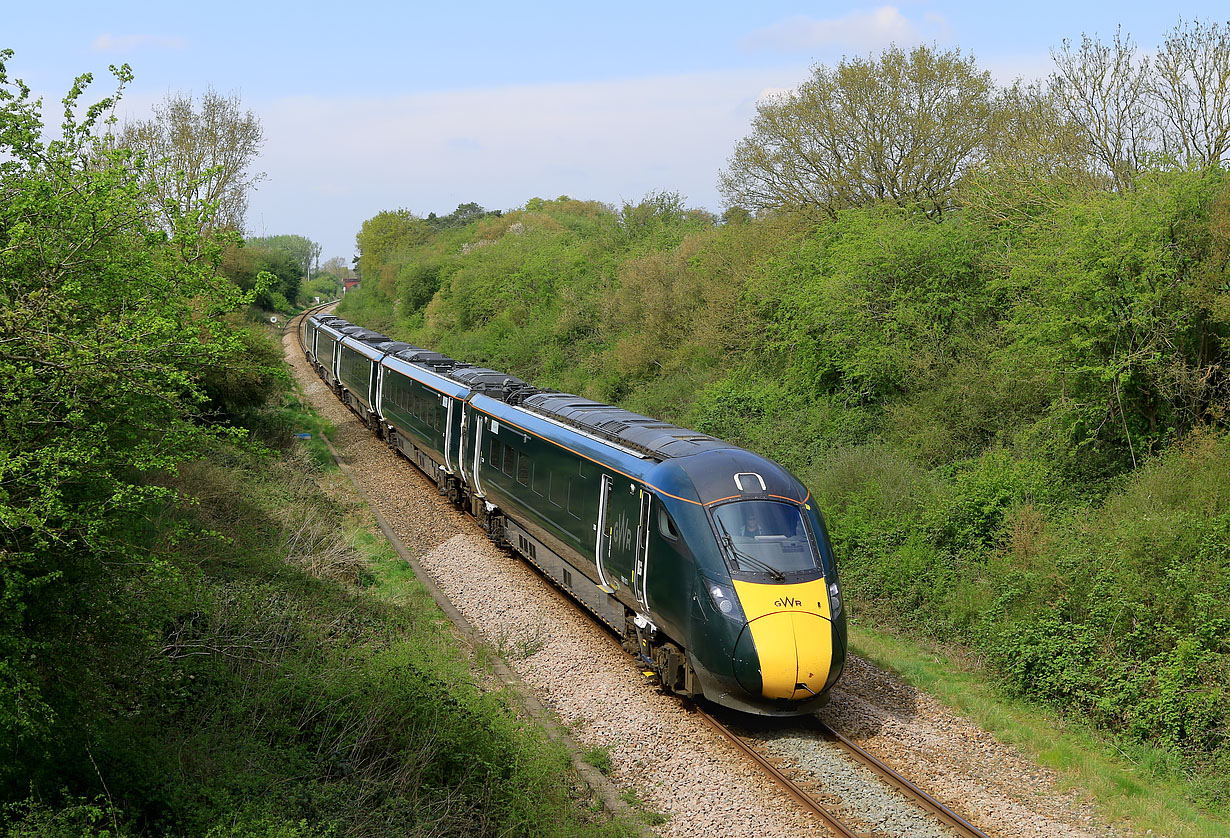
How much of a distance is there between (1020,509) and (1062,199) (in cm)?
639

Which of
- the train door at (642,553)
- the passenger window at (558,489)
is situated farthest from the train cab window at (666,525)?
the passenger window at (558,489)

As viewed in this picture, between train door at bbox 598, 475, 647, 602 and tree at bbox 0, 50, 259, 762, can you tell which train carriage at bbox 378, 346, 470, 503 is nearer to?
train door at bbox 598, 475, 647, 602

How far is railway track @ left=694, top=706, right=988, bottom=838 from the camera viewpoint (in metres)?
7.78

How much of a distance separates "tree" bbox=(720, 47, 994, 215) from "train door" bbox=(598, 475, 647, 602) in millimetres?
16104

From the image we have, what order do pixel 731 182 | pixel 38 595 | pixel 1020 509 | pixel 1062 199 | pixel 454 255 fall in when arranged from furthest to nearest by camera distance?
pixel 454 255 → pixel 731 182 → pixel 1062 199 → pixel 1020 509 → pixel 38 595

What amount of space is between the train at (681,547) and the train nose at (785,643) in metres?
0.01

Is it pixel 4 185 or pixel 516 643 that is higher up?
pixel 4 185

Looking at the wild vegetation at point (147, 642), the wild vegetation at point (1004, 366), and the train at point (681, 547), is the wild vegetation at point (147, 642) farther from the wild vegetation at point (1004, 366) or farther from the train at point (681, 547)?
the wild vegetation at point (1004, 366)

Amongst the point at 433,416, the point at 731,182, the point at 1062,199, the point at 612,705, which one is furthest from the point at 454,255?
the point at 612,705

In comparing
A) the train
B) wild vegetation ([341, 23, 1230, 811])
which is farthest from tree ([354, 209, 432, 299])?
the train

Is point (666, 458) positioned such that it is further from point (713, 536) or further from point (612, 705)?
point (612, 705)

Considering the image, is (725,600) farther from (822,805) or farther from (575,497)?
(575,497)

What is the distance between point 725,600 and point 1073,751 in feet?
13.6

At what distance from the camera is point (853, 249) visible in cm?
2073
